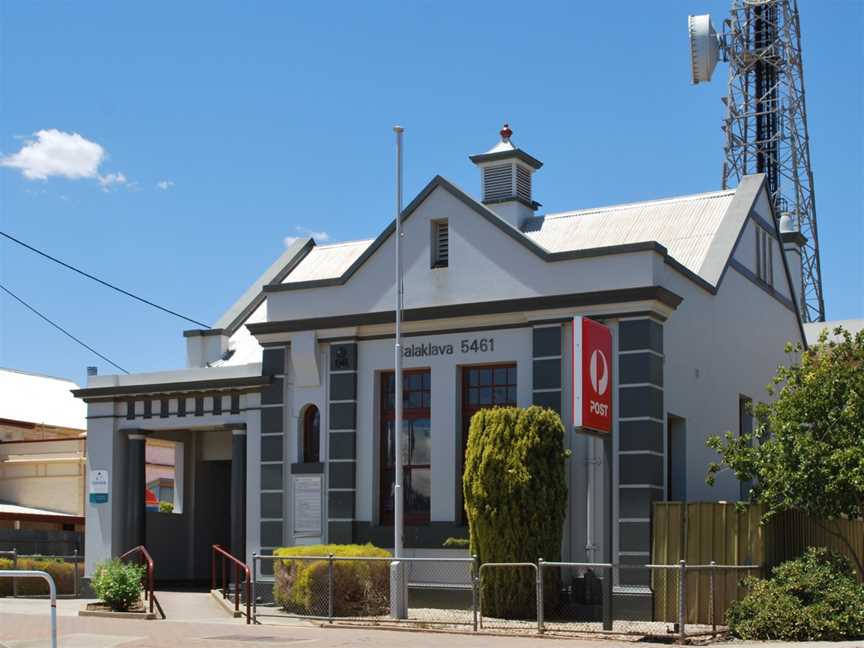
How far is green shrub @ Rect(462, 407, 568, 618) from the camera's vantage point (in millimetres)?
23375

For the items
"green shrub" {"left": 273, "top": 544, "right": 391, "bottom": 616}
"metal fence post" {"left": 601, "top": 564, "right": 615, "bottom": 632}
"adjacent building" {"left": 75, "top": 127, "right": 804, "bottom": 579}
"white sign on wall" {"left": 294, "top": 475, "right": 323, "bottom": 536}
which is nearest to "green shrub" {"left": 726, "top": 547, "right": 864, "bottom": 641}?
"metal fence post" {"left": 601, "top": 564, "right": 615, "bottom": 632}

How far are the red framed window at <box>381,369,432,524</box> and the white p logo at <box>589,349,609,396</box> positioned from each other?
178 inches

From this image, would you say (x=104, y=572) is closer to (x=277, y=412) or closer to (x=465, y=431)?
(x=277, y=412)

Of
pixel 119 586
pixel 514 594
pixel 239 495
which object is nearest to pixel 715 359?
pixel 514 594

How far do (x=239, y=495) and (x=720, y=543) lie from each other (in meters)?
12.3

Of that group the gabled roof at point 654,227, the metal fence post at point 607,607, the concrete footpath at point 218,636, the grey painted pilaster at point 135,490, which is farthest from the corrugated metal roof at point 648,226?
the grey painted pilaster at point 135,490

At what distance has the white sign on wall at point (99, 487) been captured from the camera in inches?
1251

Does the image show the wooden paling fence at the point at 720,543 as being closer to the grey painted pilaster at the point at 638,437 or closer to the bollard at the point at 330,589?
the grey painted pilaster at the point at 638,437

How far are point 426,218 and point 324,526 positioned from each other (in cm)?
720

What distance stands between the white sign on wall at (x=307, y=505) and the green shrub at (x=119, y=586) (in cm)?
442

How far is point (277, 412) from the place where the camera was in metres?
28.9

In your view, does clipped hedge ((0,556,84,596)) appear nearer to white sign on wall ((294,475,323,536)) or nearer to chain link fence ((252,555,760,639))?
white sign on wall ((294,475,323,536))

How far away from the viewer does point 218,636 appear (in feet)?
66.2

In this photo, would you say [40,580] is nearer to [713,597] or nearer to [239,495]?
[239,495]
